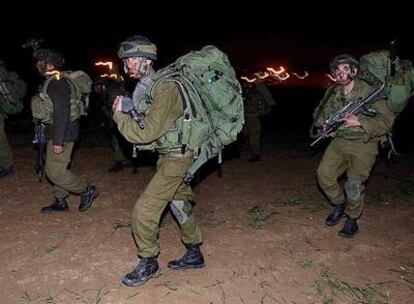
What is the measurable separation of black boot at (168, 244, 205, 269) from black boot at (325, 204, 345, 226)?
2.25 meters

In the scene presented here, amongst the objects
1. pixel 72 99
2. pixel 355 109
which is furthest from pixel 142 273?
pixel 355 109

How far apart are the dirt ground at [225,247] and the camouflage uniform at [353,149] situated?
1.89 ft

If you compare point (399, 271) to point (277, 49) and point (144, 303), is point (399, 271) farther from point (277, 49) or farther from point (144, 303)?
point (277, 49)

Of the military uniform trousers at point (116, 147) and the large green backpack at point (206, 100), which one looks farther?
the military uniform trousers at point (116, 147)

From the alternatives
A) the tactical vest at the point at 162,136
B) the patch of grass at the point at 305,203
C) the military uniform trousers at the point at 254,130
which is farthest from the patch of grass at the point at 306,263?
the military uniform trousers at the point at 254,130

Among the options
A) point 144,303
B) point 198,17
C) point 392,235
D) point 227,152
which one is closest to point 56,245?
point 144,303

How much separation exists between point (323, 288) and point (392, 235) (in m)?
2.04

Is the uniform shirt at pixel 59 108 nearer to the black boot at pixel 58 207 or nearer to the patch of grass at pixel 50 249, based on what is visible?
the black boot at pixel 58 207

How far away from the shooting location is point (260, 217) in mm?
6543

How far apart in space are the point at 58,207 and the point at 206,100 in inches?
132

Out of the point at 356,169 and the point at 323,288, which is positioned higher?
the point at 356,169

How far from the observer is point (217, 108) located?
430cm

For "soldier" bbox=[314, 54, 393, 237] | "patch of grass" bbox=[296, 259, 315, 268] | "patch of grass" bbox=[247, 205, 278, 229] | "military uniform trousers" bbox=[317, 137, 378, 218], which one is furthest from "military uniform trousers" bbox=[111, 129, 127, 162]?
"patch of grass" bbox=[296, 259, 315, 268]

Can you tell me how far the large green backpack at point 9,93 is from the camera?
7633 mm
